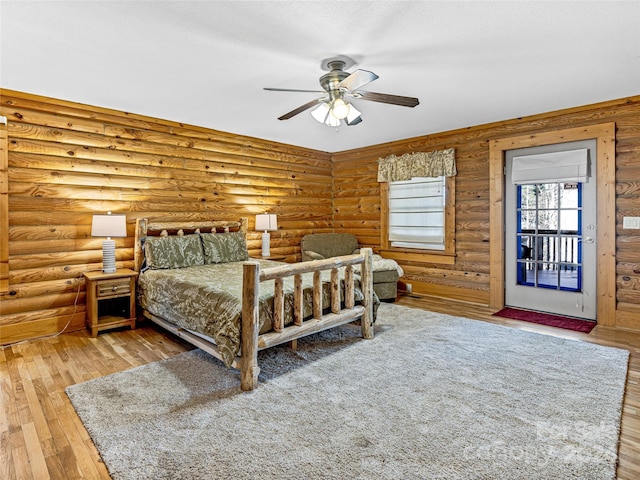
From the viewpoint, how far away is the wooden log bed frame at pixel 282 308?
2.63 metres

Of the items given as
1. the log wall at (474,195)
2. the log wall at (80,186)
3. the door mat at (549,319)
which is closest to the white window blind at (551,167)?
the log wall at (474,195)

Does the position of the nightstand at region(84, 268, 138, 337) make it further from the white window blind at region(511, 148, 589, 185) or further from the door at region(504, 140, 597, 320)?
the white window blind at region(511, 148, 589, 185)

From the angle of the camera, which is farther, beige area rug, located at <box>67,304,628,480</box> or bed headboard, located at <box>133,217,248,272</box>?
bed headboard, located at <box>133,217,248,272</box>

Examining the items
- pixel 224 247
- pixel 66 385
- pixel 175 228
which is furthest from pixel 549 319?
pixel 66 385

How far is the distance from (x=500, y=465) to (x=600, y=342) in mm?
2490

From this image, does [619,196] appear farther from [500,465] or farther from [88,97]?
[88,97]

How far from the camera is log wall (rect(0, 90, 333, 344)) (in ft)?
12.0

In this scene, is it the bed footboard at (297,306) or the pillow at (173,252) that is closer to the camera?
the bed footboard at (297,306)

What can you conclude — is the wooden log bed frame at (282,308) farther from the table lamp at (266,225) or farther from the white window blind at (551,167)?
the white window blind at (551,167)

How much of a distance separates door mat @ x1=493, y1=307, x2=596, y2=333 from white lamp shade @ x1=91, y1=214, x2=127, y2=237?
4.48m

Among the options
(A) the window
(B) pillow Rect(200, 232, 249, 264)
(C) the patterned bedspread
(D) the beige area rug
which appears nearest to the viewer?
(D) the beige area rug

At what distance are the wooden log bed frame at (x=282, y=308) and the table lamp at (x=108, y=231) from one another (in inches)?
13.0

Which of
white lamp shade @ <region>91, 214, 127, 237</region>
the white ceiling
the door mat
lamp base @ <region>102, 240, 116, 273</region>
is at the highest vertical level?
the white ceiling

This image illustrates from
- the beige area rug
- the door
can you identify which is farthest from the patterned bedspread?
the door
